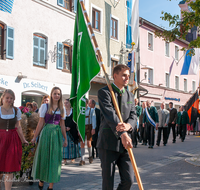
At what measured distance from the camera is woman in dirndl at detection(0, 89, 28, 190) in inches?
201

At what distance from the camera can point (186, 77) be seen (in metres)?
36.2

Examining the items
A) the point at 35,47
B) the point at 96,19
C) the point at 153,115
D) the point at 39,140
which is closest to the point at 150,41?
the point at 96,19

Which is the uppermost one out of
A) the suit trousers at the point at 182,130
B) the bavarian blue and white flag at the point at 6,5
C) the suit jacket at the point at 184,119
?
the bavarian blue and white flag at the point at 6,5

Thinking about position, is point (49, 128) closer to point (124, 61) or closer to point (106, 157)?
point (106, 157)

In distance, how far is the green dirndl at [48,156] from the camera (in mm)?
5297

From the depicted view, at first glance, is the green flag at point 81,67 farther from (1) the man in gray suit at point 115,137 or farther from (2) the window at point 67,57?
(2) the window at point 67,57

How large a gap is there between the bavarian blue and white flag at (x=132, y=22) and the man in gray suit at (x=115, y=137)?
18.6 metres

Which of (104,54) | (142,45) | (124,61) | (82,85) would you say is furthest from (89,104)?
(142,45)

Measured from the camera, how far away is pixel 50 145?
5371mm

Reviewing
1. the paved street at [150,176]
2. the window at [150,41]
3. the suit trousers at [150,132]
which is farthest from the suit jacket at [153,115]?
the window at [150,41]

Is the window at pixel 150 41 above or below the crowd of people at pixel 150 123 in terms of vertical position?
above

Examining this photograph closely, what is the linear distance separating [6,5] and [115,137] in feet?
41.8

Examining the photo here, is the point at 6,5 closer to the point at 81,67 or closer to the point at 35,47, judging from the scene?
the point at 35,47

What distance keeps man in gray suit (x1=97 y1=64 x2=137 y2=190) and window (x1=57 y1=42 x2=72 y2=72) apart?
13562mm
